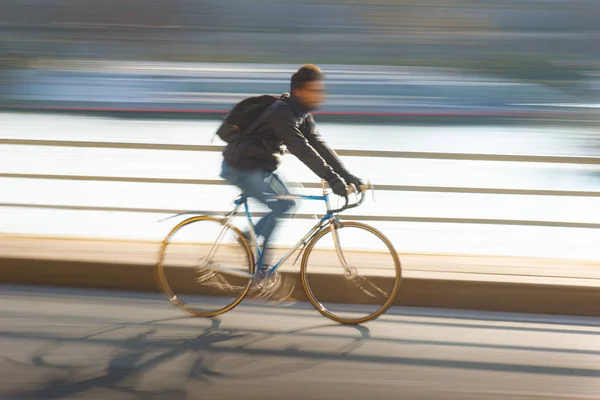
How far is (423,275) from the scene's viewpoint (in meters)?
4.41

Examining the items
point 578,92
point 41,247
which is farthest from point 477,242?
point 41,247

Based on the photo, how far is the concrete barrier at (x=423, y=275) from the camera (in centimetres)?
428

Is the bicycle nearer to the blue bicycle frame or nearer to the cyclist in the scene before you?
the blue bicycle frame

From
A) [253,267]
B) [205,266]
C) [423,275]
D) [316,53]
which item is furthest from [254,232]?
[316,53]

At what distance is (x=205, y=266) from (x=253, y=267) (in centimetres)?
34

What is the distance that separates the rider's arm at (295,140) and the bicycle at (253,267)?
215 mm

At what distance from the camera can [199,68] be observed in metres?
6.84

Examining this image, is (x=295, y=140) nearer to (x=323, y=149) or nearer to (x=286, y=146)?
(x=286, y=146)

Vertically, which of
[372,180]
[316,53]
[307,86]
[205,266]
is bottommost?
[205,266]

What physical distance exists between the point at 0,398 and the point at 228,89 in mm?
4645

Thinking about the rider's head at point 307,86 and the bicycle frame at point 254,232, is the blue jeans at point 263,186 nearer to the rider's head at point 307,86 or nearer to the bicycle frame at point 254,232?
the bicycle frame at point 254,232

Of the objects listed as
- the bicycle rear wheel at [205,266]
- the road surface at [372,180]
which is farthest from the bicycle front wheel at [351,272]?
the road surface at [372,180]

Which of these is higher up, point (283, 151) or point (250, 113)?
point (250, 113)

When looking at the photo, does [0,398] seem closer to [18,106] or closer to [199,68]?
[199,68]
